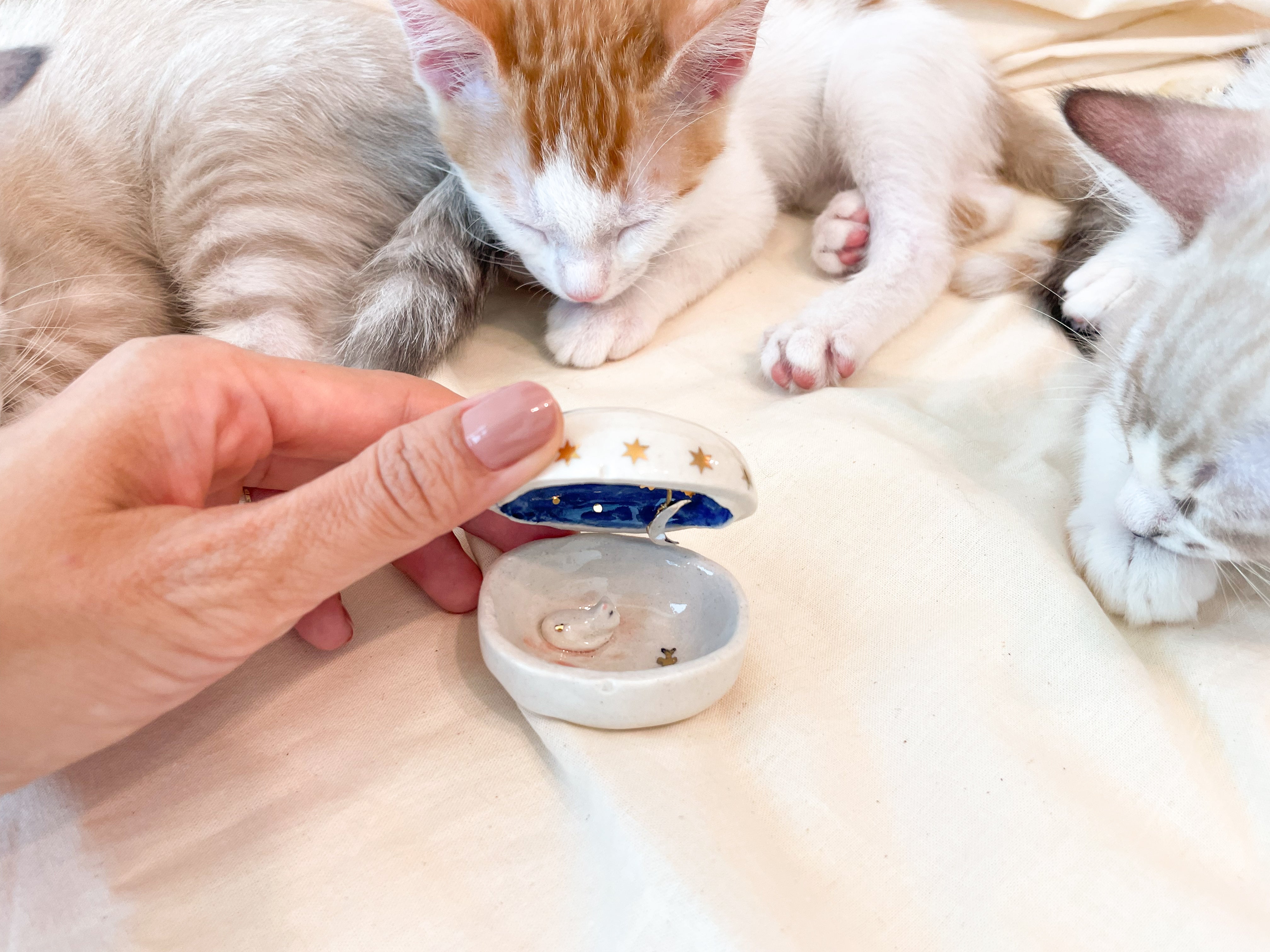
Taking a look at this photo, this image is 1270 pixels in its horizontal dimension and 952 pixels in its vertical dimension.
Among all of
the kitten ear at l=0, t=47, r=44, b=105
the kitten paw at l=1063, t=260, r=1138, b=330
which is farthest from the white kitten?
the kitten ear at l=0, t=47, r=44, b=105

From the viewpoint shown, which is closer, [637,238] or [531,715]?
[531,715]

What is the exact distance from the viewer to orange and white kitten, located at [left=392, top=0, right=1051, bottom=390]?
114cm

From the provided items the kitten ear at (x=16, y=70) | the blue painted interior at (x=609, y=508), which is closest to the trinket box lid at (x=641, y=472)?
the blue painted interior at (x=609, y=508)

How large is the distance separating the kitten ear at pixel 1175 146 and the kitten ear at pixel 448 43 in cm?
71

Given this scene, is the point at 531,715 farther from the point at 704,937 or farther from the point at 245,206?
the point at 245,206

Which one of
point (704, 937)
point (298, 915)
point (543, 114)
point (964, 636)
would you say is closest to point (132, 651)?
point (298, 915)

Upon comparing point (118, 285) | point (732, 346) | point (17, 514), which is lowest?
point (732, 346)

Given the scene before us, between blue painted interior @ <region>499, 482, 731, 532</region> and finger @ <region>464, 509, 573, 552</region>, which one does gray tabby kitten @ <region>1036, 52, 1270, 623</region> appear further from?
finger @ <region>464, 509, 573, 552</region>

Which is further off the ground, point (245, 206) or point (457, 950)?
point (245, 206)

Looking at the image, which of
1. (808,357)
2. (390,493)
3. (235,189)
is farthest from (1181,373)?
(235,189)

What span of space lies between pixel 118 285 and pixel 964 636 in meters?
1.19

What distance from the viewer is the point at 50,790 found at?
0.71 meters

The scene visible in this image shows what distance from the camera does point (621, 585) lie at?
807 millimetres

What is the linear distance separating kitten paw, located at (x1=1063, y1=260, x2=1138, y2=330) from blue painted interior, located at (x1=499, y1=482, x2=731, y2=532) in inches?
28.9
